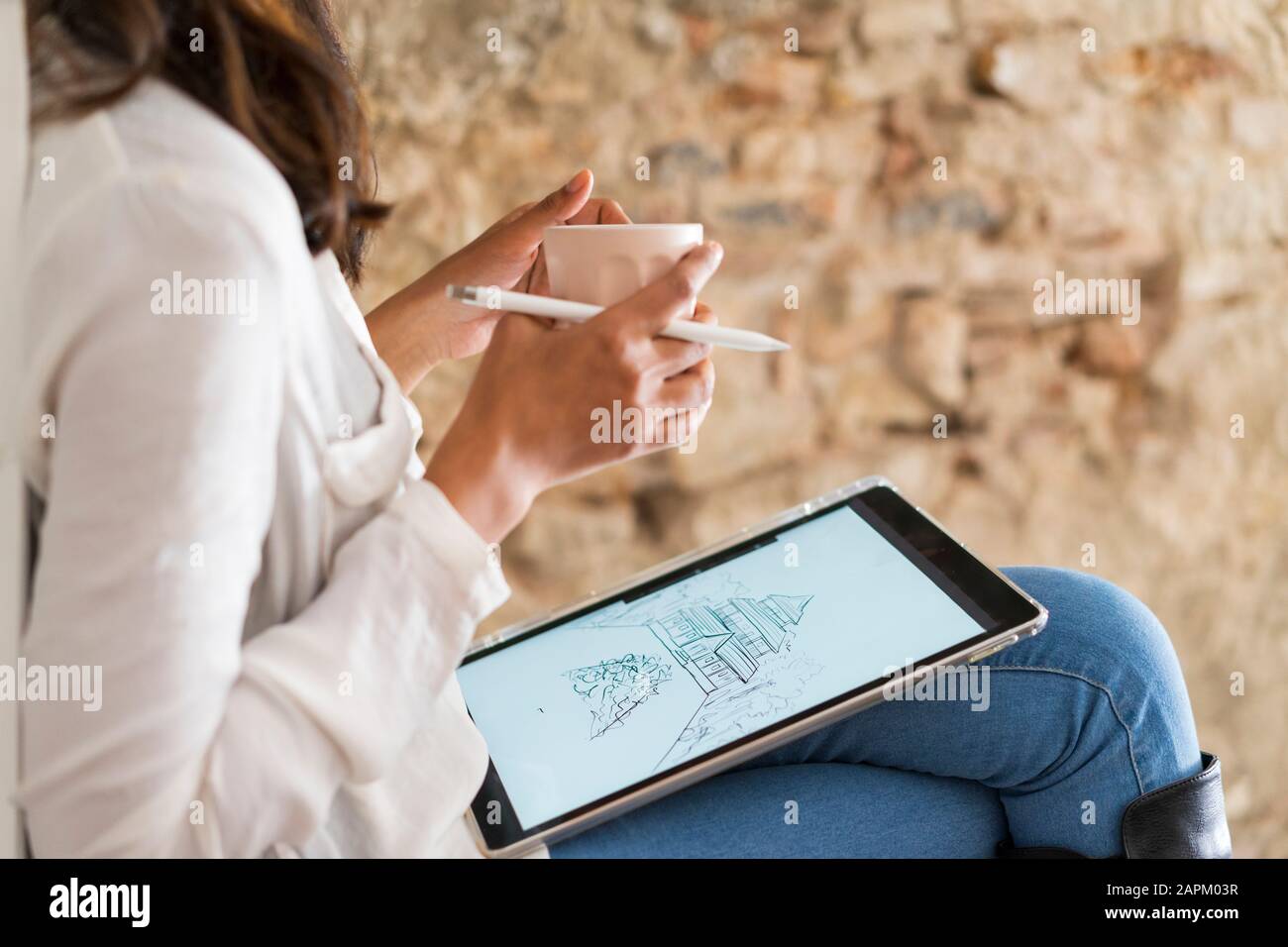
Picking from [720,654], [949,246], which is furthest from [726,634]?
[949,246]

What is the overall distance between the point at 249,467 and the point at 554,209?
0.40m

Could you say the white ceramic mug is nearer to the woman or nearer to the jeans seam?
the woman

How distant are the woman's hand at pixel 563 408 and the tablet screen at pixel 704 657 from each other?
170 millimetres

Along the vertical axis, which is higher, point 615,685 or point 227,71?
point 227,71

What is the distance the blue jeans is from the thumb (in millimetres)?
405

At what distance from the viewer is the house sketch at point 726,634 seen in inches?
26.5

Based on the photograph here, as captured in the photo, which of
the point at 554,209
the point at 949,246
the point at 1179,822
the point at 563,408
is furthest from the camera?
the point at 949,246

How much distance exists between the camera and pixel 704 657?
A: 2.27ft
